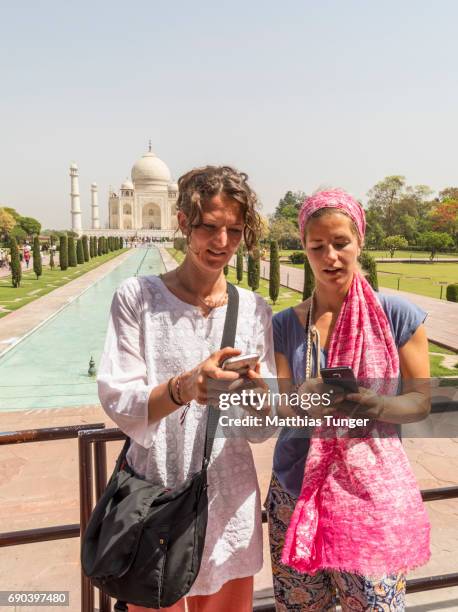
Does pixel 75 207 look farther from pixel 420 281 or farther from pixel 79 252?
pixel 420 281

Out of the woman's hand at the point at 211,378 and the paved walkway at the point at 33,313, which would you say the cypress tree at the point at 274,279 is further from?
the woman's hand at the point at 211,378

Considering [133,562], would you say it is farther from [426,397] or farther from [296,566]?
[426,397]

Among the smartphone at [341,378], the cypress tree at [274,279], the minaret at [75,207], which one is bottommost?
the cypress tree at [274,279]

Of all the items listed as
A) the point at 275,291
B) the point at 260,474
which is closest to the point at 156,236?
the point at 275,291

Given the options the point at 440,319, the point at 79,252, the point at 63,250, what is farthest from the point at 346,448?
the point at 79,252

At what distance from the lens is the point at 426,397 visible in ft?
3.03

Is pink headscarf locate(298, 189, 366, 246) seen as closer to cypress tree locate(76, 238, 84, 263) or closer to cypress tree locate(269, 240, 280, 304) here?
cypress tree locate(269, 240, 280, 304)

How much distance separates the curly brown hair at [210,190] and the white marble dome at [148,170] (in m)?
55.4

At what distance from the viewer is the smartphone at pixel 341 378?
2.75 feet

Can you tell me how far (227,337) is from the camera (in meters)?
0.95

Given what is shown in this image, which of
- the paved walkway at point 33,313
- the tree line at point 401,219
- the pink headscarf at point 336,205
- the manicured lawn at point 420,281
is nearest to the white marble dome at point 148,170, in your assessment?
the tree line at point 401,219

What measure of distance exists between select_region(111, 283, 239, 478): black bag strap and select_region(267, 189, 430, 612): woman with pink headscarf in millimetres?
124

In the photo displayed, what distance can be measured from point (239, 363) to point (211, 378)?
0.05 metres

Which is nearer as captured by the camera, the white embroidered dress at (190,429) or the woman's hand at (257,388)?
the woman's hand at (257,388)
